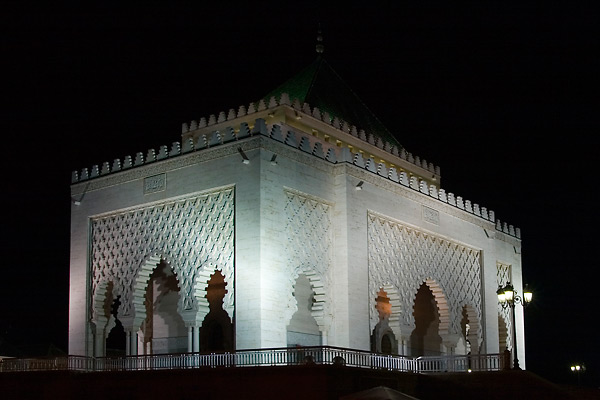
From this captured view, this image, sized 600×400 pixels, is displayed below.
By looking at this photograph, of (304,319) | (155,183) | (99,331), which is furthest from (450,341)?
(99,331)

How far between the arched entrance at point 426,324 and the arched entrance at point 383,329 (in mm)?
602

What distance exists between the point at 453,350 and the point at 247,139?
686 cm

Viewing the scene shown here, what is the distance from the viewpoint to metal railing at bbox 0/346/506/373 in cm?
1126

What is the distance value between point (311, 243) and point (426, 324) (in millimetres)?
6023

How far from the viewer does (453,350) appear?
16.7 m

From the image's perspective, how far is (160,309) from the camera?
633 inches

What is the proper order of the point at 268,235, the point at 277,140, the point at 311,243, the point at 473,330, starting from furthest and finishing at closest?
the point at 473,330 < the point at 311,243 < the point at 277,140 < the point at 268,235

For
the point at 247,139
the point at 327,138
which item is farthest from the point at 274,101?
the point at 247,139

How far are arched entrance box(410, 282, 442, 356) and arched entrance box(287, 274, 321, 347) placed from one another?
12.9 ft

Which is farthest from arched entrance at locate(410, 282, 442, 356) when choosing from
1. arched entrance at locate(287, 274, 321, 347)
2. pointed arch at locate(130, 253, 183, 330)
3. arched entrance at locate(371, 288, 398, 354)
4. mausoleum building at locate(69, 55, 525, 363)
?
pointed arch at locate(130, 253, 183, 330)

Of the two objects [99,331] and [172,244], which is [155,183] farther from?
[99,331]

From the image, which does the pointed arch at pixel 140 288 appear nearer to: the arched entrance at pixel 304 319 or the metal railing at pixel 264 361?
the metal railing at pixel 264 361

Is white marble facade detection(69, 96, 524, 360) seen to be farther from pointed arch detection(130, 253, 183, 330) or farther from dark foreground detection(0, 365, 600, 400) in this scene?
dark foreground detection(0, 365, 600, 400)

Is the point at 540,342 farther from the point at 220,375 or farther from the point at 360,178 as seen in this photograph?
the point at 220,375
